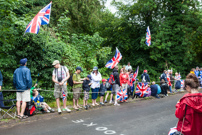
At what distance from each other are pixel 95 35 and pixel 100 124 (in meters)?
7.76

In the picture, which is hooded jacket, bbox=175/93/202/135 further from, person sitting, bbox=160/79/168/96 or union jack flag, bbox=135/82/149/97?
person sitting, bbox=160/79/168/96

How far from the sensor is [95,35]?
1369 centimetres

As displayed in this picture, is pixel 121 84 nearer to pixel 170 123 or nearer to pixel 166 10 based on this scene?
pixel 170 123

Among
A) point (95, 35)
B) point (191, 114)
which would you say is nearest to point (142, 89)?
point (95, 35)

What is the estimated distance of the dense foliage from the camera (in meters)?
9.67

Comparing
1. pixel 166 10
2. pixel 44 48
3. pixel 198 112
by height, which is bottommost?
pixel 198 112

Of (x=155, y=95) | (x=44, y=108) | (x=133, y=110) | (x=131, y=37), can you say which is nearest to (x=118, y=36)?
(x=131, y=37)

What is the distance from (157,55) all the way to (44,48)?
15.0 metres

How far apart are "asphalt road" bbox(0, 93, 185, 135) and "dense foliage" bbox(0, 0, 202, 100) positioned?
3303mm

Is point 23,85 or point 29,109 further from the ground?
point 23,85

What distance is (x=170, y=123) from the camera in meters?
7.38

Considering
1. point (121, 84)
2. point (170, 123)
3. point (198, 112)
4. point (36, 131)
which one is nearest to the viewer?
point (198, 112)

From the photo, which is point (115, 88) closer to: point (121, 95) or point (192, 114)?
point (121, 95)

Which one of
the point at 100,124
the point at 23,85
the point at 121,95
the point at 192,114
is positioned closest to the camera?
the point at 192,114
